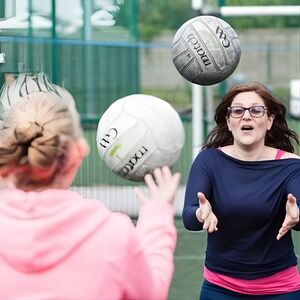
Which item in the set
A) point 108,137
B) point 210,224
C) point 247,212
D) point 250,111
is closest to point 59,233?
point 210,224

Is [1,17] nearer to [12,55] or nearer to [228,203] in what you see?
[12,55]

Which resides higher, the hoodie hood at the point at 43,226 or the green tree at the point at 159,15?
the hoodie hood at the point at 43,226

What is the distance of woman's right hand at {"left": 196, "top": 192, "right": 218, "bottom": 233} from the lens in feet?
14.5

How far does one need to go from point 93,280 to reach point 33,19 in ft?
21.7

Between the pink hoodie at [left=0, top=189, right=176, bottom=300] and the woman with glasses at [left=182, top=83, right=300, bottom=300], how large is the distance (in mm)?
2024

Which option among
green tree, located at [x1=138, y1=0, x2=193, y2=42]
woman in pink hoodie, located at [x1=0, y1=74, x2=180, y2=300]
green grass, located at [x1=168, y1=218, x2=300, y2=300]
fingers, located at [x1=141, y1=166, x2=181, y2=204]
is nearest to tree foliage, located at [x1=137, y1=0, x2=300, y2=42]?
green tree, located at [x1=138, y1=0, x2=193, y2=42]

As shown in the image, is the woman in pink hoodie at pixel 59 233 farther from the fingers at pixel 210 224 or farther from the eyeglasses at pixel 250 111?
the eyeglasses at pixel 250 111

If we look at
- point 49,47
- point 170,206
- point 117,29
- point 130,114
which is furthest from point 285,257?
point 117,29

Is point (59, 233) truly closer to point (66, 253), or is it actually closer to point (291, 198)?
point (66, 253)

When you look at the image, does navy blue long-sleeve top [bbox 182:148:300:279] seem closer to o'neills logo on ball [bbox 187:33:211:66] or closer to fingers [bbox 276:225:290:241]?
fingers [bbox 276:225:290:241]

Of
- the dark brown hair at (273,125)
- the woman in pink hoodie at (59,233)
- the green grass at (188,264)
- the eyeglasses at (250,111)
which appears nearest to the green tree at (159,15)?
the green grass at (188,264)

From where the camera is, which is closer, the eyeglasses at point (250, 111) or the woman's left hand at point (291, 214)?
the woman's left hand at point (291, 214)

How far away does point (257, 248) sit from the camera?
4.80m

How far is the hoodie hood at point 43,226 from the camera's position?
2.58 metres
